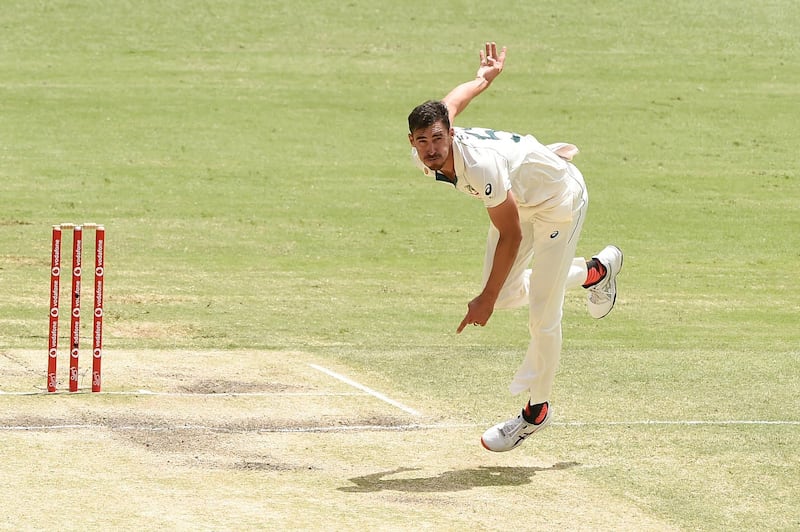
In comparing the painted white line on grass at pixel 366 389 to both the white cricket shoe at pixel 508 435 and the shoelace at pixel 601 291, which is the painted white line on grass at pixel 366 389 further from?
the shoelace at pixel 601 291

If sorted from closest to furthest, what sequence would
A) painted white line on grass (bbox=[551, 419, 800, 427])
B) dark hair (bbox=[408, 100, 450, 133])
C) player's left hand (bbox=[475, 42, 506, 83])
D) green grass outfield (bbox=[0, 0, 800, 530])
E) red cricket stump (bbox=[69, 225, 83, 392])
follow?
dark hair (bbox=[408, 100, 450, 133]) → green grass outfield (bbox=[0, 0, 800, 530]) → player's left hand (bbox=[475, 42, 506, 83]) → painted white line on grass (bbox=[551, 419, 800, 427]) → red cricket stump (bbox=[69, 225, 83, 392])

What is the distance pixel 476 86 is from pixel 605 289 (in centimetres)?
186

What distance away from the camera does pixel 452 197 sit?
2202 cm

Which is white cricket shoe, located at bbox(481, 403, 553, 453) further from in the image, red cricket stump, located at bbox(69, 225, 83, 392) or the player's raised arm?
red cricket stump, located at bbox(69, 225, 83, 392)

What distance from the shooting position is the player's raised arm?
7699 mm

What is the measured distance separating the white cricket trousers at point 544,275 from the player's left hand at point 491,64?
82cm

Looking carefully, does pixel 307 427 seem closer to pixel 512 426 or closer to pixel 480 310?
pixel 512 426

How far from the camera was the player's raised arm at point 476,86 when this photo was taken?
770 centimetres

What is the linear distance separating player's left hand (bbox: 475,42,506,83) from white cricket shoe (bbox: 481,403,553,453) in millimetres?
2043

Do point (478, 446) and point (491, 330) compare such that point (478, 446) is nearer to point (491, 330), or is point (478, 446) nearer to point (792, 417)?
point (792, 417)

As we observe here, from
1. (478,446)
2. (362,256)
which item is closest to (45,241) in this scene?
(362,256)

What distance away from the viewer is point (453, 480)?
7352mm

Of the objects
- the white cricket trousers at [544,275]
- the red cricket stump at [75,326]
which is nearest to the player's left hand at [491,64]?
the white cricket trousers at [544,275]

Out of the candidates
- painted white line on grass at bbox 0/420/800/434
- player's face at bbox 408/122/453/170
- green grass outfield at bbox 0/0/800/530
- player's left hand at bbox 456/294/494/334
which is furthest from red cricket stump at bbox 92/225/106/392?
player's left hand at bbox 456/294/494/334
